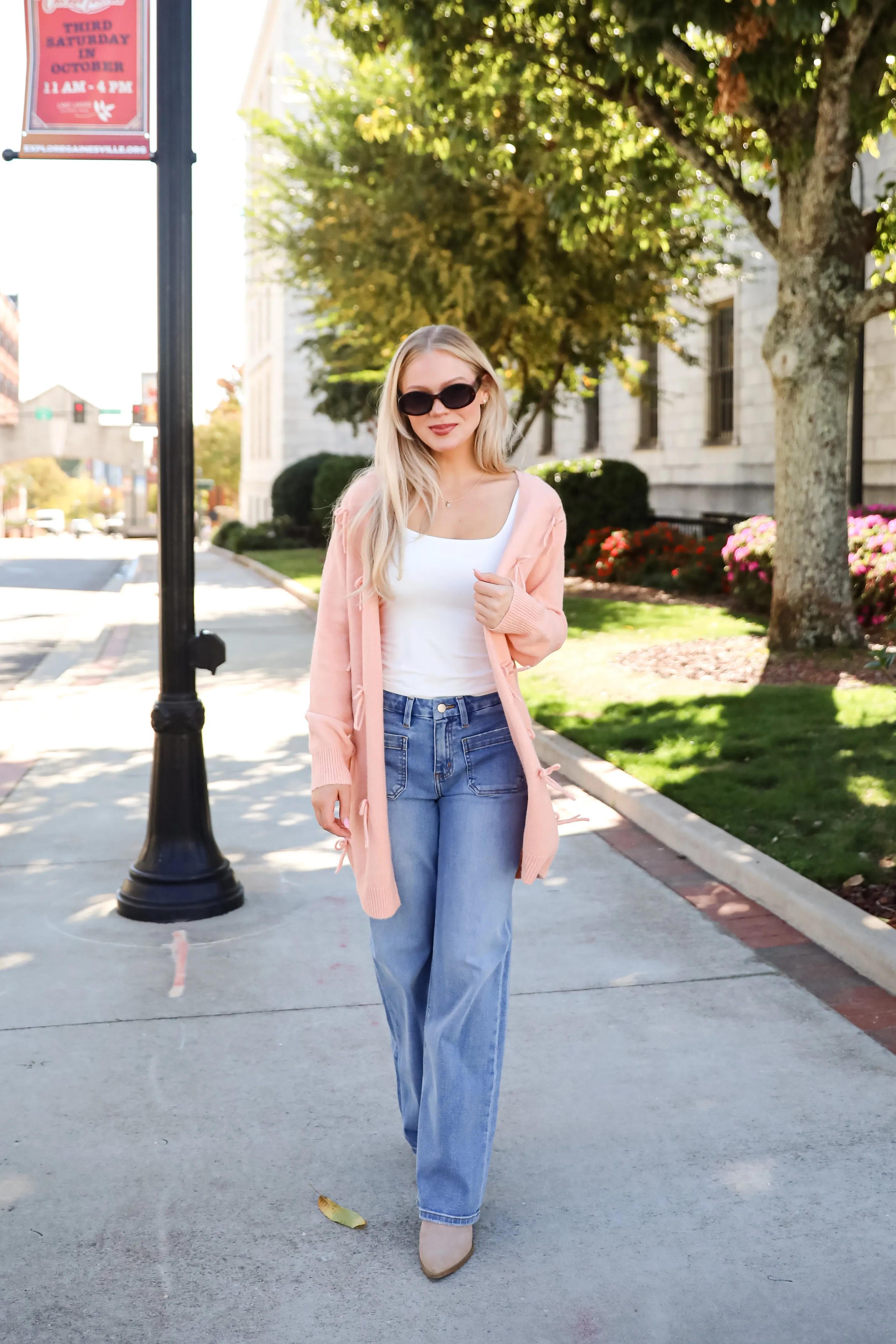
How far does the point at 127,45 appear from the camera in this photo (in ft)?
17.9

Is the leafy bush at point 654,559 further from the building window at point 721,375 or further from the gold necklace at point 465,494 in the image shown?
the gold necklace at point 465,494

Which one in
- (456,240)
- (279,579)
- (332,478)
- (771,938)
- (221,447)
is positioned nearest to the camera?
(771,938)

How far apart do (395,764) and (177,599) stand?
262cm

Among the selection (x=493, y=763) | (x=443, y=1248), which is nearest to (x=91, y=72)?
(x=493, y=763)

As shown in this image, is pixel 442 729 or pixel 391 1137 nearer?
pixel 442 729

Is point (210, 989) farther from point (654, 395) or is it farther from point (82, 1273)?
point (654, 395)

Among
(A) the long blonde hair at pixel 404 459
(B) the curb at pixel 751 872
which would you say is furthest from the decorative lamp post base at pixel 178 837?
(A) the long blonde hair at pixel 404 459

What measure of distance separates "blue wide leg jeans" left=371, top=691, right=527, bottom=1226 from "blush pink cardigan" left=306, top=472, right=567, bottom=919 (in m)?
0.04

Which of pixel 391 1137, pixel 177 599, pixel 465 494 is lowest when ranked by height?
pixel 391 1137

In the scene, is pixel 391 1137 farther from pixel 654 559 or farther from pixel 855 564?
pixel 654 559

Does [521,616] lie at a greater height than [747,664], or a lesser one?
greater

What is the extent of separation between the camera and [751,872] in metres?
5.73

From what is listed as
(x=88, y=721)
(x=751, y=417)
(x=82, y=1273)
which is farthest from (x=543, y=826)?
(x=751, y=417)

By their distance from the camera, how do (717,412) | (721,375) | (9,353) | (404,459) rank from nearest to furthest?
(404,459)
(721,375)
(717,412)
(9,353)
